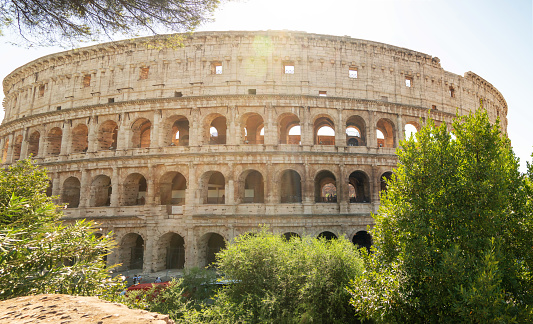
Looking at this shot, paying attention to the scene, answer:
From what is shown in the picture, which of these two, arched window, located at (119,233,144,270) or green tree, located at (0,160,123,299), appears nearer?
green tree, located at (0,160,123,299)

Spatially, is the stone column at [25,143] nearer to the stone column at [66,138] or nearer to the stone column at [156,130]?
the stone column at [66,138]

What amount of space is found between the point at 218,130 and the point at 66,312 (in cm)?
1996

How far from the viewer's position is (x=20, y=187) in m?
9.35

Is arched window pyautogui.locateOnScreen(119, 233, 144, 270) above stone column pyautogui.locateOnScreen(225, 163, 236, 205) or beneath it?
beneath

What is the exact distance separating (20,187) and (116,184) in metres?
10.9

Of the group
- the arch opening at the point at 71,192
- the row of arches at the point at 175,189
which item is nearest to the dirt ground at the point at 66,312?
the row of arches at the point at 175,189

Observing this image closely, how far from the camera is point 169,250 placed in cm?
1975

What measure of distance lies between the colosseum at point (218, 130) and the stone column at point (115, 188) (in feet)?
0.32

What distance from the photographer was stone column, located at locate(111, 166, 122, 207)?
19.7m

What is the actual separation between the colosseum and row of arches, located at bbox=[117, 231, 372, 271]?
9cm

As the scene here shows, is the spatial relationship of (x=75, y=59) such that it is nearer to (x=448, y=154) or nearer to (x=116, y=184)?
(x=116, y=184)

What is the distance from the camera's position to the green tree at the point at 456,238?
564 centimetres

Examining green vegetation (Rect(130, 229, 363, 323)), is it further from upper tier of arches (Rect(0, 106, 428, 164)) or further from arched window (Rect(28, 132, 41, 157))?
arched window (Rect(28, 132, 41, 157))

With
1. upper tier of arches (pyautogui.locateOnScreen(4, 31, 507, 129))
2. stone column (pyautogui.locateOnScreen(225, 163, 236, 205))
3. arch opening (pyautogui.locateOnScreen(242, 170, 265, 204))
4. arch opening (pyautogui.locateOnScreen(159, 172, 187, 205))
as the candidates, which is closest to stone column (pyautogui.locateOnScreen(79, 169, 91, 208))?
arch opening (pyautogui.locateOnScreen(159, 172, 187, 205))
